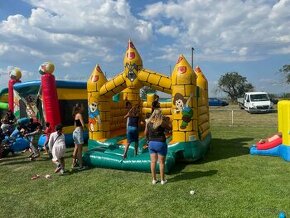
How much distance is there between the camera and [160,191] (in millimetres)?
6594

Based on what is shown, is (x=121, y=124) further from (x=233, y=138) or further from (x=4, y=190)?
(x=4, y=190)

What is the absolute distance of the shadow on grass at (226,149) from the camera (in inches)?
377

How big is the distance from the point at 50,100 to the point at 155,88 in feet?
13.2

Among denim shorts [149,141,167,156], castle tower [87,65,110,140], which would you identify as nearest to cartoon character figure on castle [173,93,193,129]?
denim shorts [149,141,167,156]

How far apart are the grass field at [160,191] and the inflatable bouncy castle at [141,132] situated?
327 mm

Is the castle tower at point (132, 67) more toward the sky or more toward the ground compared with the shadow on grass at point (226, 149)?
more toward the sky

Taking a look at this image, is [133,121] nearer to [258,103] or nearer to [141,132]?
[141,132]

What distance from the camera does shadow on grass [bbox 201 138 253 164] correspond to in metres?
9.59

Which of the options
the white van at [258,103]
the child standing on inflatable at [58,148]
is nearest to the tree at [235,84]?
the white van at [258,103]

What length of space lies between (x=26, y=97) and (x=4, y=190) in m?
6.60

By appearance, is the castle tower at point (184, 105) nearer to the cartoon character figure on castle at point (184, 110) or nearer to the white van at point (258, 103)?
the cartoon character figure on castle at point (184, 110)

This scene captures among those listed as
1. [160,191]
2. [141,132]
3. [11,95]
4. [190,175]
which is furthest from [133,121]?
[11,95]

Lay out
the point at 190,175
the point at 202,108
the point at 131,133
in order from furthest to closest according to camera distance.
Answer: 1. the point at 202,108
2. the point at 131,133
3. the point at 190,175

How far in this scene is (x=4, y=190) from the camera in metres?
7.49
